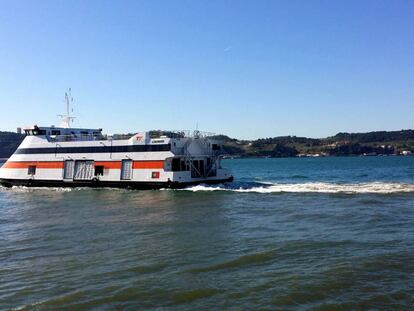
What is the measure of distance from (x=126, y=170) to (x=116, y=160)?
Result: 1435 mm

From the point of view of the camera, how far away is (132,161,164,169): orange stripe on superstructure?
3909cm

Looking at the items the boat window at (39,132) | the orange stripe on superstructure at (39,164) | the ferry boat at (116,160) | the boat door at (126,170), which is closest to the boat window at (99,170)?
the ferry boat at (116,160)

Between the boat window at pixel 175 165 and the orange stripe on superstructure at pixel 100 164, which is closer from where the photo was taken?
the orange stripe on superstructure at pixel 100 164

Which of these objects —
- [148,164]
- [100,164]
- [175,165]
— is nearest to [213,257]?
[175,165]

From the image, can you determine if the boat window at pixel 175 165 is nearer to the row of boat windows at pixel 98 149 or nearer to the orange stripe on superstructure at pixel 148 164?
the orange stripe on superstructure at pixel 148 164

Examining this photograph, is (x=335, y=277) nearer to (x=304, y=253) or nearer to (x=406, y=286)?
(x=406, y=286)

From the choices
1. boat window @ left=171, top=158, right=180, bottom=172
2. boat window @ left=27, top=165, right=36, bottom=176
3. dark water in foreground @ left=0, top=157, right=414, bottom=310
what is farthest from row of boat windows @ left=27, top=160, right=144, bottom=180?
dark water in foreground @ left=0, top=157, right=414, bottom=310

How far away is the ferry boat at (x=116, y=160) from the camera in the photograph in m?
39.3

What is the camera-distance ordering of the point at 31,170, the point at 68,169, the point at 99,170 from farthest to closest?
the point at 31,170 → the point at 68,169 → the point at 99,170

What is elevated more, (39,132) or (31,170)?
(39,132)

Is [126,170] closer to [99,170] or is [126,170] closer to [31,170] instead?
[99,170]

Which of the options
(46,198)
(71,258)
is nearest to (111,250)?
(71,258)

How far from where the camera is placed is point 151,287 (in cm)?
1091

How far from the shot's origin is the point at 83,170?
1726 inches
